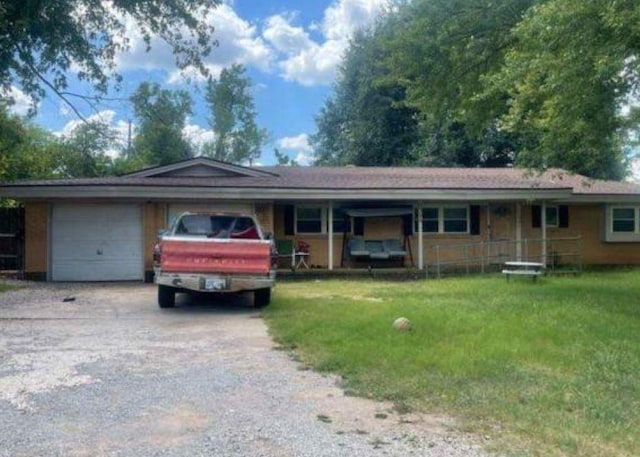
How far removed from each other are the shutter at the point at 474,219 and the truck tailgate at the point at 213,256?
10330 millimetres

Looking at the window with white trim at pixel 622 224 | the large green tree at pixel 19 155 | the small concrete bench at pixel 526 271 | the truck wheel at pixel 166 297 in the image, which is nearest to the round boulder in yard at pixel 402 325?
the truck wheel at pixel 166 297

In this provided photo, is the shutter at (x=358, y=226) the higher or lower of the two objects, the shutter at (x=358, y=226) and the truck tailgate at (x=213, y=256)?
the higher

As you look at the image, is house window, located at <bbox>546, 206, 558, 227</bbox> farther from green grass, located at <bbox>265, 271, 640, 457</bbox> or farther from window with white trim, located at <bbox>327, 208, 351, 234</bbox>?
green grass, located at <bbox>265, 271, 640, 457</bbox>

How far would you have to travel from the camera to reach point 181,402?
518cm

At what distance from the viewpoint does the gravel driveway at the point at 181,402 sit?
416 centimetres

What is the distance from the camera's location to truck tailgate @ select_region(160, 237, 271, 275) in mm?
9984

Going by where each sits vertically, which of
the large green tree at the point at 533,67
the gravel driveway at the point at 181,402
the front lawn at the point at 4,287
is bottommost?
the gravel driveway at the point at 181,402

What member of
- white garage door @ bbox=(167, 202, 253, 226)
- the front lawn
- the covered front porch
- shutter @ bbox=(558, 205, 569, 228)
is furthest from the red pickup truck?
shutter @ bbox=(558, 205, 569, 228)

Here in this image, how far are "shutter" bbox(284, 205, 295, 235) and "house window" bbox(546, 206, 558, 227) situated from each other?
8.39 m

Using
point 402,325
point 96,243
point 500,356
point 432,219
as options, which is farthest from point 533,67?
point 96,243

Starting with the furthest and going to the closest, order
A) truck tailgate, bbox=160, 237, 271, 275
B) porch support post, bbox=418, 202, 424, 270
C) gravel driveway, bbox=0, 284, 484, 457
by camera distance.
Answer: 1. porch support post, bbox=418, 202, 424, 270
2. truck tailgate, bbox=160, 237, 271, 275
3. gravel driveway, bbox=0, 284, 484, 457

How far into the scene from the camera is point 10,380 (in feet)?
19.2

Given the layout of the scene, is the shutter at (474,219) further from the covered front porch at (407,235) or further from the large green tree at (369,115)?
the large green tree at (369,115)

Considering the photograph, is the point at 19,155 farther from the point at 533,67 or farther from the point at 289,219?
the point at 533,67
